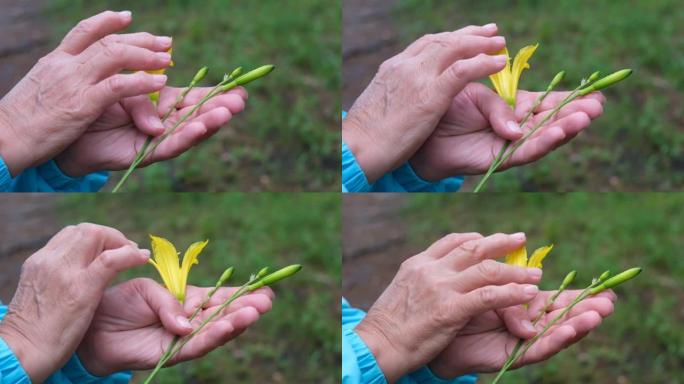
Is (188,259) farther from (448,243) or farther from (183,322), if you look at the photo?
(448,243)

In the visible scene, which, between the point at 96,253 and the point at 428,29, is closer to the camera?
the point at 96,253

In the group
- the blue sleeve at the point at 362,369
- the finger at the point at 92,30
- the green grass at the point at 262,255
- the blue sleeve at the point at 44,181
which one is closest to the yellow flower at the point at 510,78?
the blue sleeve at the point at 362,369

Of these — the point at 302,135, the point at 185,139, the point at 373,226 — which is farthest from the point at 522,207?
the point at 185,139

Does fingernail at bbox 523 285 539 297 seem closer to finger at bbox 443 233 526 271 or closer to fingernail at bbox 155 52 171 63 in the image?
finger at bbox 443 233 526 271

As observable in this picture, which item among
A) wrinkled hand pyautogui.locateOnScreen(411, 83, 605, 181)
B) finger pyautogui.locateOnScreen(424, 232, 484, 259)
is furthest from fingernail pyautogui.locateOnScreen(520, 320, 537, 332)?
wrinkled hand pyautogui.locateOnScreen(411, 83, 605, 181)

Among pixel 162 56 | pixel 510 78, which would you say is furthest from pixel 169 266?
pixel 510 78

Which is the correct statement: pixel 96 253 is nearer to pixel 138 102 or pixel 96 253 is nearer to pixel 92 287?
pixel 92 287
